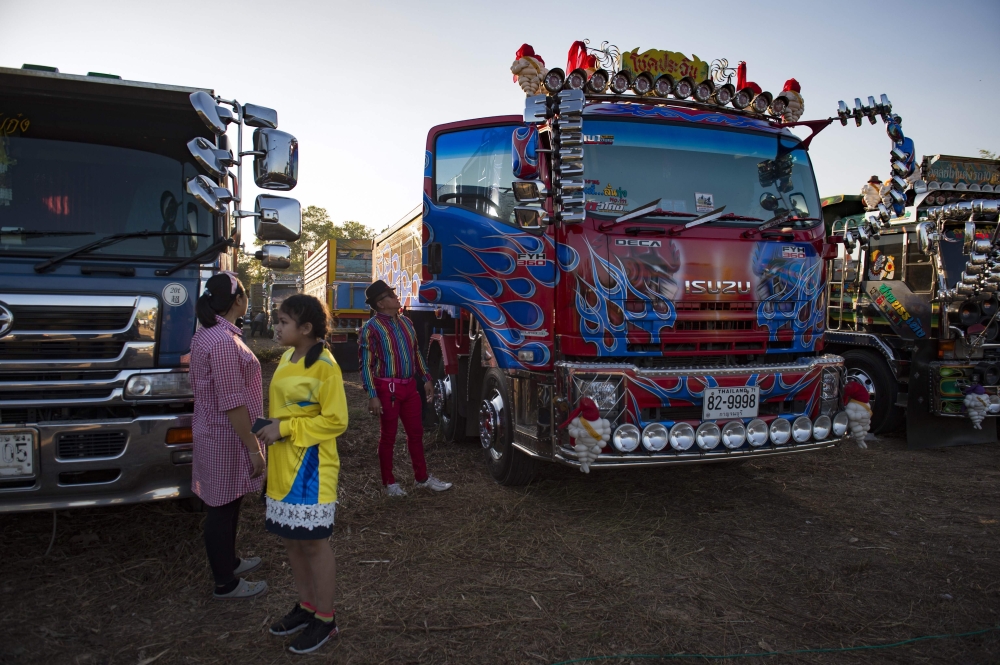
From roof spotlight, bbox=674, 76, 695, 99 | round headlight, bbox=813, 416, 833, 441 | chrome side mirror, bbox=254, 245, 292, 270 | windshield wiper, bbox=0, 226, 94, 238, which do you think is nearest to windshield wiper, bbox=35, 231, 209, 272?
windshield wiper, bbox=0, 226, 94, 238

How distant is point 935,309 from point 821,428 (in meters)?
3.38

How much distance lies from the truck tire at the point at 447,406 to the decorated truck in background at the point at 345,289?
22.9ft

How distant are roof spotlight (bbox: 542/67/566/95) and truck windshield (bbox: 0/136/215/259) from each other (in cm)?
233

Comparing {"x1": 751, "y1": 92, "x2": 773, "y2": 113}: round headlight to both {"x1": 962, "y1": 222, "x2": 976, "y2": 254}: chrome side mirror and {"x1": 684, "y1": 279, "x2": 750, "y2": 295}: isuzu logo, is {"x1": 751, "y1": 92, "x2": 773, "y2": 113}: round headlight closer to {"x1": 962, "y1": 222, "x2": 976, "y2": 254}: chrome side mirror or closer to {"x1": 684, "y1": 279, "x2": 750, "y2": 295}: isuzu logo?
{"x1": 684, "y1": 279, "x2": 750, "y2": 295}: isuzu logo


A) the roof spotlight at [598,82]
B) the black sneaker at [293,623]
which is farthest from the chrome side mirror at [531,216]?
the black sneaker at [293,623]

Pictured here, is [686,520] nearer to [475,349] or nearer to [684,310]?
[684,310]

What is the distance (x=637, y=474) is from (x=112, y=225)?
4.36 m

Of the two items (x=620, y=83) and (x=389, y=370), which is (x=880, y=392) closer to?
(x=620, y=83)

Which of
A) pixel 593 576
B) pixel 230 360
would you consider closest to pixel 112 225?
pixel 230 360

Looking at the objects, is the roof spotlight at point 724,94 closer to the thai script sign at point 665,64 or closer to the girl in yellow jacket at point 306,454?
the thai script sign at point 665,64

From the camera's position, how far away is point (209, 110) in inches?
143

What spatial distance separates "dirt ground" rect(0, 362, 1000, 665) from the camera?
2930 mm

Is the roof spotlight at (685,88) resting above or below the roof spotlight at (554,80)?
above

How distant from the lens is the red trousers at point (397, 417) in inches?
192
